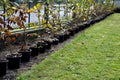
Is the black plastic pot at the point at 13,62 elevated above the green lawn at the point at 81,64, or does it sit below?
above

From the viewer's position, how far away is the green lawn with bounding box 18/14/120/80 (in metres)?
5.86

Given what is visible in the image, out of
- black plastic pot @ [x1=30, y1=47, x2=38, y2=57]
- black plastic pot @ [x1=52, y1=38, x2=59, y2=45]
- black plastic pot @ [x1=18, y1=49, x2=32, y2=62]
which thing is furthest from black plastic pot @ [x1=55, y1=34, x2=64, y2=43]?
black plastic pot @ [x1=18, y1=49, x2=32, y2=62]

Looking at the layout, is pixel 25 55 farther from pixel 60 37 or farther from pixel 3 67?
pixel 60 37

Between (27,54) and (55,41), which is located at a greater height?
(27,54)

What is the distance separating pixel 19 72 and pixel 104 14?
15061 millimetres

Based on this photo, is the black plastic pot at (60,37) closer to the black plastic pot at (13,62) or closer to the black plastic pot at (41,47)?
the black plastic pot at (41,47)

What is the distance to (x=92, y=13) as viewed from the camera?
15781 millimetres

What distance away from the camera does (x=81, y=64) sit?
680 cm

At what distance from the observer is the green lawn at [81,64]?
5855 millimetres

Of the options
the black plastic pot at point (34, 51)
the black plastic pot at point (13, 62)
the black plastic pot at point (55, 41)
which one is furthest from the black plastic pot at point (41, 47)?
the black plastic pot at point (13, 62)

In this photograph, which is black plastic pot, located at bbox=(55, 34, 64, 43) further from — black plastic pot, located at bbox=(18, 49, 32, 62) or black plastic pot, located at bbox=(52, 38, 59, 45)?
black plastic pot, located at bbox=(18, 49, 32, 62)

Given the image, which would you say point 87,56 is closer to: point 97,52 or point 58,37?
point 97,52

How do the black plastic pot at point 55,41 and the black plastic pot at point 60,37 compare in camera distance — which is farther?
the black plastic pot at point 60,37

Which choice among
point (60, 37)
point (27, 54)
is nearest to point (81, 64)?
point (27, 54)
